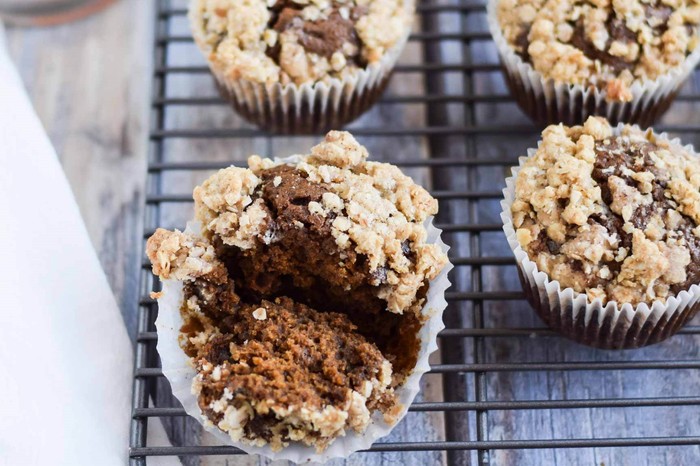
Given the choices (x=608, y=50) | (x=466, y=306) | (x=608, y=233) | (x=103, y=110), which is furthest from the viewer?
(x=103, y=110)

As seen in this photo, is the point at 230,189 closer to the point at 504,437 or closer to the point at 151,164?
the point at 151,164

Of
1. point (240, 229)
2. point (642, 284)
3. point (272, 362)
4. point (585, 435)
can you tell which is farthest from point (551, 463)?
point (240, 229)

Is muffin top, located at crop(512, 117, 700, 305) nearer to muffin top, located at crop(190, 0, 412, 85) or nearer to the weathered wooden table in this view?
the weathered wooden table

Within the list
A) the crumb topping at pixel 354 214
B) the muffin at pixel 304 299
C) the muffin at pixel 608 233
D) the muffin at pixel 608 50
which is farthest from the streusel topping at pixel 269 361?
the muffin at pixel 608 50

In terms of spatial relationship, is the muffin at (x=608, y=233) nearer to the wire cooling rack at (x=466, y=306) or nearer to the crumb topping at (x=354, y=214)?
the wire cooling rack at (x=466, y=306)

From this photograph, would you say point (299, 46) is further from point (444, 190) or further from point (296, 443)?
point (296, 443)

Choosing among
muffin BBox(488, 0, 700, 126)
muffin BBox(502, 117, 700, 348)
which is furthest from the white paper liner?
muffin BBox(488, 0, 700, 126)

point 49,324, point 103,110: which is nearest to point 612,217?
point 49,324

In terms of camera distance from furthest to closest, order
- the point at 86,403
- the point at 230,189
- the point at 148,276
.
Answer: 1. the point at 148,276
2. the point at 86,403
3. the point at 230,189
